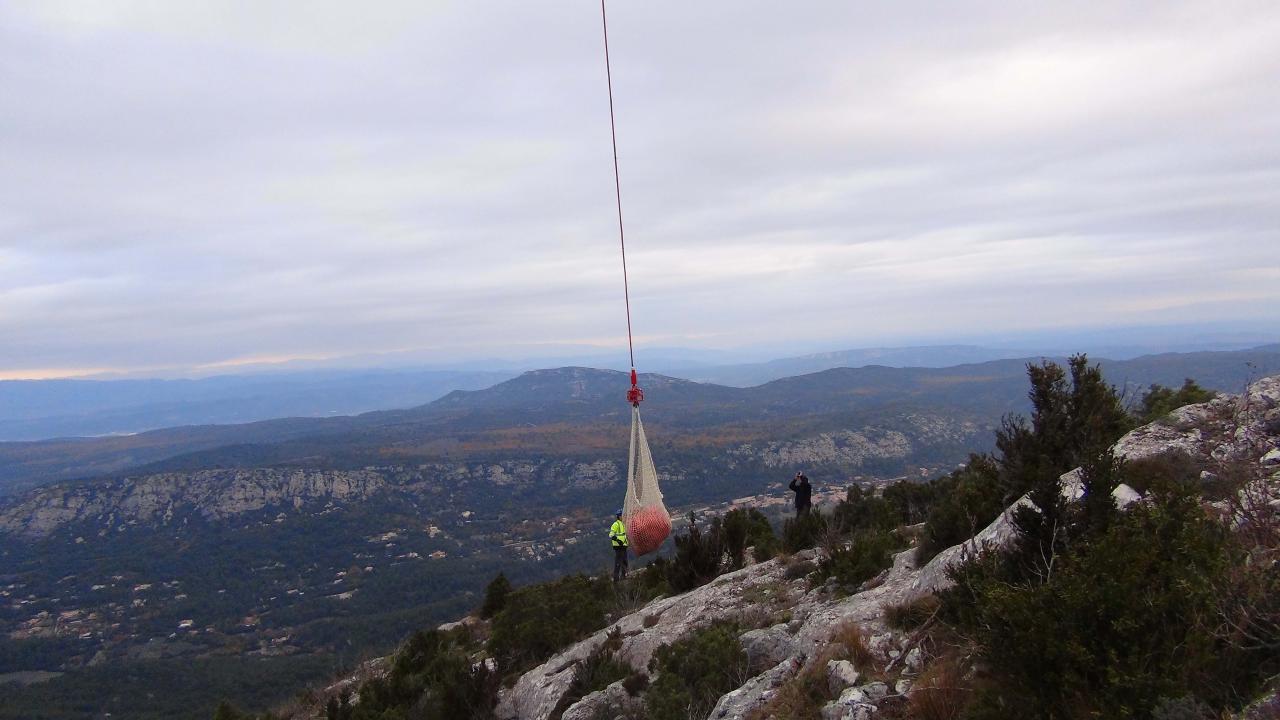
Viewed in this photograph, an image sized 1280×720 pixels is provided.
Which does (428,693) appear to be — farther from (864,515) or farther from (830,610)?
(864,515)

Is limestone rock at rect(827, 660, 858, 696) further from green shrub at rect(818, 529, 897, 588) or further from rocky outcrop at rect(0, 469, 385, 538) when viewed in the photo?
rocky outcrop at rect(0, 469, 385, 538)

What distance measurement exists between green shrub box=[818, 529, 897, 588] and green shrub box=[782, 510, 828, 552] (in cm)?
311

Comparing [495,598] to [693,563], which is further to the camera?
[495,598]

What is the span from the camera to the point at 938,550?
7160 millimetres

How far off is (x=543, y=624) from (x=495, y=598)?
5.73 m

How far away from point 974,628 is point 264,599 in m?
78.7

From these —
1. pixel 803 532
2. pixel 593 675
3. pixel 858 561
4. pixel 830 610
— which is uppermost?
pixel 858 561

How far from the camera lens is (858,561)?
26.7 feet

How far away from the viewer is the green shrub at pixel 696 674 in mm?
6129

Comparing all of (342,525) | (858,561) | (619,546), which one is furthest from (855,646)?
(342,525)

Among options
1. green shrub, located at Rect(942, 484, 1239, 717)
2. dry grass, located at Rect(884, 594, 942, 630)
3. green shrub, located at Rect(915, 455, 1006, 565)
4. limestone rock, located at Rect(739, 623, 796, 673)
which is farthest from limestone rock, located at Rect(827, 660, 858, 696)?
green shrub, located at Rect(915, 455, 1006, 565)

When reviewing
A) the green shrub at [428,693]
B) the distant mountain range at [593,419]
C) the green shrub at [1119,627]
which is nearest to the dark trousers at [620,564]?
the green shrub at [428,693]

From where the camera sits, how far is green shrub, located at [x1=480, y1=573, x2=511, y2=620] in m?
15.9

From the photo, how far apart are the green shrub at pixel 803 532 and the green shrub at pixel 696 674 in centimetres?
504
